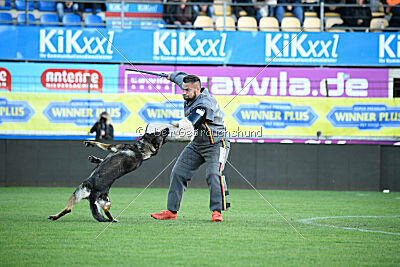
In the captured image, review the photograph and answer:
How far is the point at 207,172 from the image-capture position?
9188mm

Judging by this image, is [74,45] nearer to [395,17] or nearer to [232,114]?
[232,114]

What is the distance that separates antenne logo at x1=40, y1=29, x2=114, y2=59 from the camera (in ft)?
63.6

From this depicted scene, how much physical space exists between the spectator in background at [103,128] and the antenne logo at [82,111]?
35 cm

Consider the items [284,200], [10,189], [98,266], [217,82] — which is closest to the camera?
[98,266]

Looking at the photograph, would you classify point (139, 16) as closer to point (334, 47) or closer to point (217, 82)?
point (217, 82)

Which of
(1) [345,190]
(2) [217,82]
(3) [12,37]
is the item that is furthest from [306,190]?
(3) [12,37]

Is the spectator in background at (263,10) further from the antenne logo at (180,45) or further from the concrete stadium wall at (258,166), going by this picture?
the concrete stadium wall at (258,166)

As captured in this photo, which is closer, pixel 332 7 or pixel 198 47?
pixel 198 47

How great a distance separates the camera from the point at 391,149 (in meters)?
17.2

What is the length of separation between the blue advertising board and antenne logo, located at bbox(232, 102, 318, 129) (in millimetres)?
2500

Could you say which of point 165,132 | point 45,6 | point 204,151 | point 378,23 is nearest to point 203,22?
point 45,6

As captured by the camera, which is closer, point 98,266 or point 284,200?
point 98,266

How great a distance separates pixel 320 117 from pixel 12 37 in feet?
31.7

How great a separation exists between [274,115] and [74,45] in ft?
21.9
